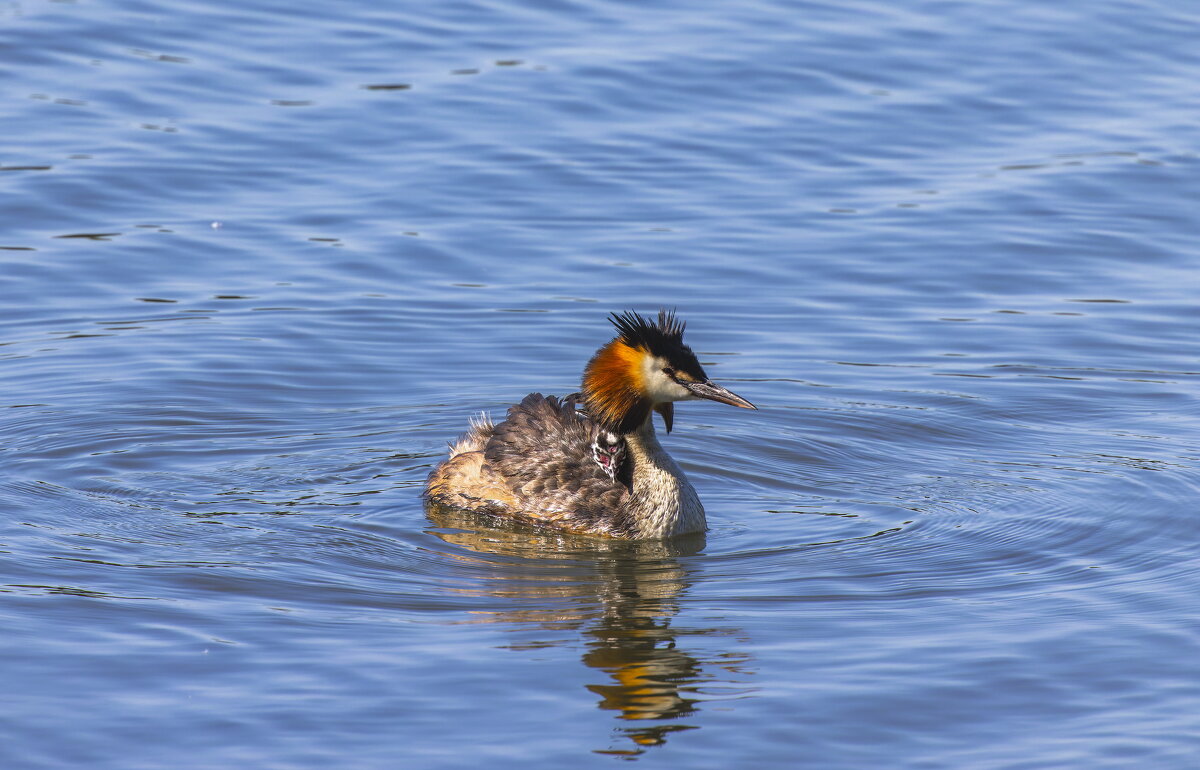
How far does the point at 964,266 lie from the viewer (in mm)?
14891

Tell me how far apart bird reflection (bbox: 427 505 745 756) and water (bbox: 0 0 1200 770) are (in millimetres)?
36

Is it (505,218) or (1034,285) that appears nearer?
(1034,285)

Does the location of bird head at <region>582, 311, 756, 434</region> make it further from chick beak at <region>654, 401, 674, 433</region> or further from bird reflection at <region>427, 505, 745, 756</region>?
bird reflection at <region>427, 505, 745, 756</region>

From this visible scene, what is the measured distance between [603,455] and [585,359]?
103 inches

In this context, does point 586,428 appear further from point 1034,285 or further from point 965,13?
point 965,13

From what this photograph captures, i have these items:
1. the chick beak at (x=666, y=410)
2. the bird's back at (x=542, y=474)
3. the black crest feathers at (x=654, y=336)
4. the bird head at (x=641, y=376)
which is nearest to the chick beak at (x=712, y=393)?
the bird head at (x=641, y=376)

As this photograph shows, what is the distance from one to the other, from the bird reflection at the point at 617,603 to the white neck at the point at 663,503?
3.0 inches

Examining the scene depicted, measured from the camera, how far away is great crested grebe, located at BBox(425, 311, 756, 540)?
991 centimetres

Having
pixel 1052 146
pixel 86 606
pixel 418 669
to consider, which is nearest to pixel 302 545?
pixel 86 606

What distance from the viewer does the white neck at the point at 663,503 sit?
32.6ft

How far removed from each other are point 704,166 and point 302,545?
8.53 m

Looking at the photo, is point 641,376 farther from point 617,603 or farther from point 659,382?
point 617,603

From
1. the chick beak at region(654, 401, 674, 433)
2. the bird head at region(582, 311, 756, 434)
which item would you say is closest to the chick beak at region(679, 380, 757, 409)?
the bird head at region(582, 311, 756, 434)

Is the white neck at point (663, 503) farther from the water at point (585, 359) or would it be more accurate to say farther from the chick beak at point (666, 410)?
the chick beak at point (666, 410)
